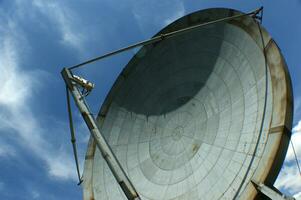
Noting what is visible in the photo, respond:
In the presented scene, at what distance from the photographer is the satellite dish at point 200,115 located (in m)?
18.6

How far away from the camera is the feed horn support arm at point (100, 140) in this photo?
62.8 feet

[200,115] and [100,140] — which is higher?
[100,140]

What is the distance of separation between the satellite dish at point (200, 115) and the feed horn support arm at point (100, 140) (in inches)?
158

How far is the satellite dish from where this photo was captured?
1857 centimetres

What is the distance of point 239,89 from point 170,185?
6.96m

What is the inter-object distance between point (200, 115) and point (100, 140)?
6.19m

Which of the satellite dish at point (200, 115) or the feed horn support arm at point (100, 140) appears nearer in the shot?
the satellite dish at point (200, 115)

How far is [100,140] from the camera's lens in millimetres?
22078

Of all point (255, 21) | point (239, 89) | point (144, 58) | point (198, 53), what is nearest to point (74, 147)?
point (144, 58)

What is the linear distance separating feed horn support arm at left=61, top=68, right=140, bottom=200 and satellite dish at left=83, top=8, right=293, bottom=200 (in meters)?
4.01

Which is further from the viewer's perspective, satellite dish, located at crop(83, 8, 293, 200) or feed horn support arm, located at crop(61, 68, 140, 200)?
feed horn support arm, located at crop(61, 68, 140, 200)

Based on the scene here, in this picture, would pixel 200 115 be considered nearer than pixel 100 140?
No

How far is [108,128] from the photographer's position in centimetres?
3064

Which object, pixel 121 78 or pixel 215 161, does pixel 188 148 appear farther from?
pixel 121 78
